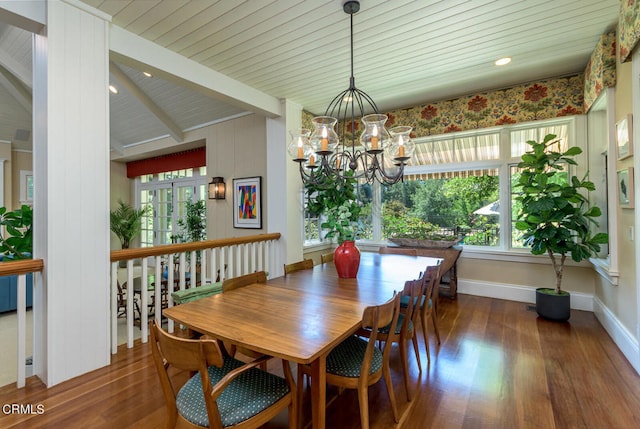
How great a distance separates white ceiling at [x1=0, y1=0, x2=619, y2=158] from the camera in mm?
2350

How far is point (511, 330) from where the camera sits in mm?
3096

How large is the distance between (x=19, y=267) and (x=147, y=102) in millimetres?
4054

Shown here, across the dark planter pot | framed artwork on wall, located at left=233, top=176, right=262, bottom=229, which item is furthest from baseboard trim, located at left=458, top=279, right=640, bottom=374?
framed artwork on wall, located at left=233, top=176, right=262, bottom=229

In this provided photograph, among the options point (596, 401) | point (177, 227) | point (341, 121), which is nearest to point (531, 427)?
point (596, 401)

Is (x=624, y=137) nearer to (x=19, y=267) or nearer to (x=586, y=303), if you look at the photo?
(x=586, y=303)

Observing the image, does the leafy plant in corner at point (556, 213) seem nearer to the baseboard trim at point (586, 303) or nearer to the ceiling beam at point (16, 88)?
the baseboard trim at point (586, 303)

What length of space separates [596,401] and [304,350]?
2.17 meters

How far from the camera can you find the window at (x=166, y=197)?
6.25 metres

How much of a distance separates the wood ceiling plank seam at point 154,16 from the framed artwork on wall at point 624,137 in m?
3.70

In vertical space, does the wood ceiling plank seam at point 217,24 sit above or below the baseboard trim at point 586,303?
above

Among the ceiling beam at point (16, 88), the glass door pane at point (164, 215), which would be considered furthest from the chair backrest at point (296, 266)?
the ceiling beam at point (16, 88)

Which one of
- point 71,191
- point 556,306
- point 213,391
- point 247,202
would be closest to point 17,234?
point 71,191

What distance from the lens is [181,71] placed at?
3010 millimetres

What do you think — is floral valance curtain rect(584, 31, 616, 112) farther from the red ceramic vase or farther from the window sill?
the red ceramic vase
